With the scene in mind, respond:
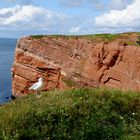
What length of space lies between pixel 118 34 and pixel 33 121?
34831 mm

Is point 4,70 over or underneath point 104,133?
underneath

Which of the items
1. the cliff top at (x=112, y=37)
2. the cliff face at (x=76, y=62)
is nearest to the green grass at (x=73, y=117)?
the cliff face at (x=76, y=62)

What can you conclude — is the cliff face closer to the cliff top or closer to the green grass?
the cliff top

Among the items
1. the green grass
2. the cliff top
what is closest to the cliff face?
the cliff top

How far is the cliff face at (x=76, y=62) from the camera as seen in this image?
4109 cm

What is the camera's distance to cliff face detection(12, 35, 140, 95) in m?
41.1

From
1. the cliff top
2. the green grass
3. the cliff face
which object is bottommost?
the cliff face

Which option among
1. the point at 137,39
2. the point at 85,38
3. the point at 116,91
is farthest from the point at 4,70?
the point at 116,91

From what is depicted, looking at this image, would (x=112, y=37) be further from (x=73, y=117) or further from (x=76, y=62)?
(x=73, y=117)

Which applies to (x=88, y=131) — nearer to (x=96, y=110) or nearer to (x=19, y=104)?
(x=96, y=110)

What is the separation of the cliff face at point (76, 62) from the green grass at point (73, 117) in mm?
28771

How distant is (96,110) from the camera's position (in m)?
9.29

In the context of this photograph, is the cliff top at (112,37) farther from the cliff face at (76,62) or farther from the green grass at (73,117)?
the green grass at (73,117)

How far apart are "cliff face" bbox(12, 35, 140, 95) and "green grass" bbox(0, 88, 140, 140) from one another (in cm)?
2877
